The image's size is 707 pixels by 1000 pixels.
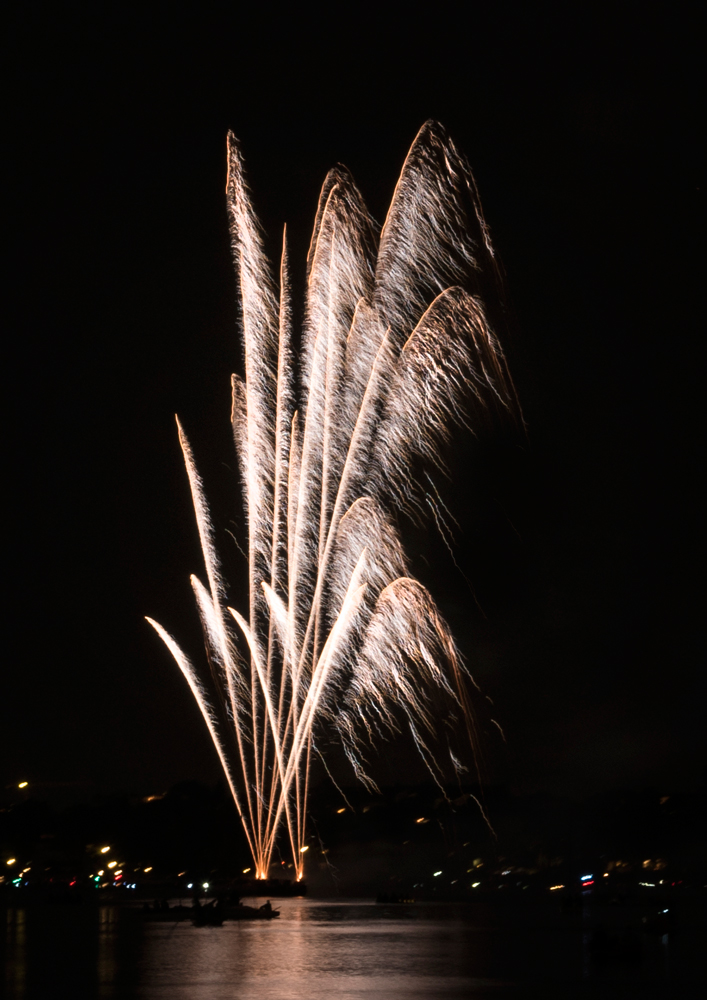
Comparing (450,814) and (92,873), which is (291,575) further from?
(450,814)

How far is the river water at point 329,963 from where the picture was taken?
86.9ft

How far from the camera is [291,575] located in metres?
32.8

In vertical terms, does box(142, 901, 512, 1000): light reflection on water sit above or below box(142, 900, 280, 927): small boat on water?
below

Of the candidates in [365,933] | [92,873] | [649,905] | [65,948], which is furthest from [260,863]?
[92,873]

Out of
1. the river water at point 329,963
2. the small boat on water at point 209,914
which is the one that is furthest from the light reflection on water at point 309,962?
the small boat on water at point 209,914

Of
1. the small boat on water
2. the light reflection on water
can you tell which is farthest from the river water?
the small boat on water

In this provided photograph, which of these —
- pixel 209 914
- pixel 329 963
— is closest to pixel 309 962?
pixel 329 963

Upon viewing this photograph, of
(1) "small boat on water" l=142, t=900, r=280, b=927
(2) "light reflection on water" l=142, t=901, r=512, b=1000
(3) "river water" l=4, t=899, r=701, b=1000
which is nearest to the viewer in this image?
(2) "light reflection on water" l=142, t=901, r=512, b=1000

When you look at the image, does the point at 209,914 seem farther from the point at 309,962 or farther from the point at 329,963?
the point at 329,963

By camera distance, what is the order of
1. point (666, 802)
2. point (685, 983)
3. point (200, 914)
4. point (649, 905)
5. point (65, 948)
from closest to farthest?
1. point (685, 983)
2. point (65, 948)
3. point (200, 914)
4. point (649, 905)
5. point (666, 802)

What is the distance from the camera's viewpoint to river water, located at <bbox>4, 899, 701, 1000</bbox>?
26.5m

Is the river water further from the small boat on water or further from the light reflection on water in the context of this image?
the small boat on water

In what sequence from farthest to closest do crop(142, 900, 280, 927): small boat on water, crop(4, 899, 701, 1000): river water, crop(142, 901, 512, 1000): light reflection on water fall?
1. crop(142, 900, 280, 927): small boat on water
2. crop(4, 899, 701, 1000): river water
3. crop(142, 901, 512, 1000): light reflection on water

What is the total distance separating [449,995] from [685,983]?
7.11 metres
